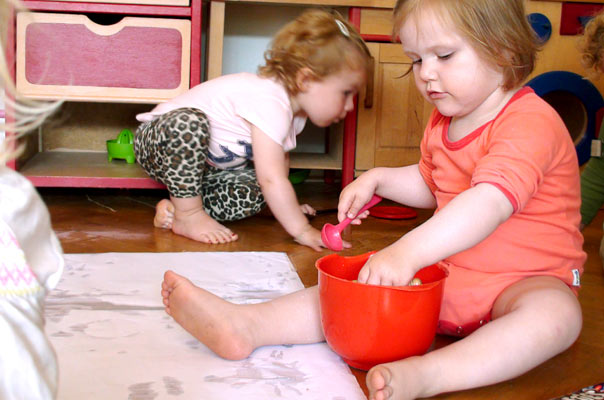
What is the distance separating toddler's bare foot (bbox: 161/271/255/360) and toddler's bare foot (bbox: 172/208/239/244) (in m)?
0.53

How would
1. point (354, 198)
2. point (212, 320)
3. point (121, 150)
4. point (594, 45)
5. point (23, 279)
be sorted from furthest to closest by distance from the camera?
point (121, 150) → point (594, 45) → point (354, 198) → point (212, 320) → point (23, 279)

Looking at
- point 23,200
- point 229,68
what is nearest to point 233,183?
point 229,68

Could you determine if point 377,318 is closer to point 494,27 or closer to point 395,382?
point 395,382

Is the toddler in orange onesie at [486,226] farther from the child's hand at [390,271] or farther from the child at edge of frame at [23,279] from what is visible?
the child at edge of frame at [23,279]

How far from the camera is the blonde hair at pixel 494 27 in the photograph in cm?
83

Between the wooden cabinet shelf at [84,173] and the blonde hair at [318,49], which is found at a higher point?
the blonde hair at [318,49]

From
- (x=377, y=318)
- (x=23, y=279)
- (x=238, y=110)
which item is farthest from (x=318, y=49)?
(x=23, y=279)

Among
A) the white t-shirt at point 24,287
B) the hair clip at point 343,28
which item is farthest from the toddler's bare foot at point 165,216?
the white t-shirt at point 24,287

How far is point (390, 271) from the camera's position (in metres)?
0.70

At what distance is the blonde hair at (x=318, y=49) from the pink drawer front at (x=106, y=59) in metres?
0.30

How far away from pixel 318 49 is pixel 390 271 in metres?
0.87

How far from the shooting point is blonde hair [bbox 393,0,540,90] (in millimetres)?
828

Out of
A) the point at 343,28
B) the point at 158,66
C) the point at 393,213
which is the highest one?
the point at 343,28

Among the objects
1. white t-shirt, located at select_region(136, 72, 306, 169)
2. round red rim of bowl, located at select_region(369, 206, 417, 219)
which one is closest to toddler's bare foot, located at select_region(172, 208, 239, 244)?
white t-shirt, located at select_region(136, 72, 306, 169)
